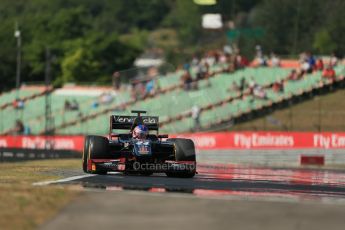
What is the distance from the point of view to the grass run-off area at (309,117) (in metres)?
39.4

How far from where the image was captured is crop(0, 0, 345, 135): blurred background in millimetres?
43156

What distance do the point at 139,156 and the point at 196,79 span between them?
3089cm

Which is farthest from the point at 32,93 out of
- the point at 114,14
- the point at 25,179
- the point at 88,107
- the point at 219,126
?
the point at 114,14

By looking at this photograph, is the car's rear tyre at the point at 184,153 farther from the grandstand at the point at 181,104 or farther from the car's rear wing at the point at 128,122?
the grandstand at the point at 181,104

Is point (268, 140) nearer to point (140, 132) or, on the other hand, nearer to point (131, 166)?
point (140, 132)

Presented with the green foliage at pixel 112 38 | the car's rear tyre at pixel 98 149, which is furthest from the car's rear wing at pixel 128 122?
the green foliage at pixel 112 38

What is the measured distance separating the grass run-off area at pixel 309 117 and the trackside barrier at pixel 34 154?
7.68 meters

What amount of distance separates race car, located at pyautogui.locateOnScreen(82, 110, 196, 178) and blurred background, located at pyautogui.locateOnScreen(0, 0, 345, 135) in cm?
2062

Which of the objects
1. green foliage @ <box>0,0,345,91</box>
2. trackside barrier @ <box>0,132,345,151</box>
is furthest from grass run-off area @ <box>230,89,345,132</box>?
green foliage @ <box>0,0,345,91</box>

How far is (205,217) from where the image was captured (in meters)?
9.70

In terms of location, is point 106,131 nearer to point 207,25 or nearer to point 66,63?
point 207,25

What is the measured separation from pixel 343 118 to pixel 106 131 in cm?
1274

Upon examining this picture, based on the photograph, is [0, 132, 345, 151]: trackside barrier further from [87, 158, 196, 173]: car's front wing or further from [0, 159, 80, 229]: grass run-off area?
[0, 159, 80, 229]: grass run-off area

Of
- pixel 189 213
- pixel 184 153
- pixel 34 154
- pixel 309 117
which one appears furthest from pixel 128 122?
pixel 309 117
